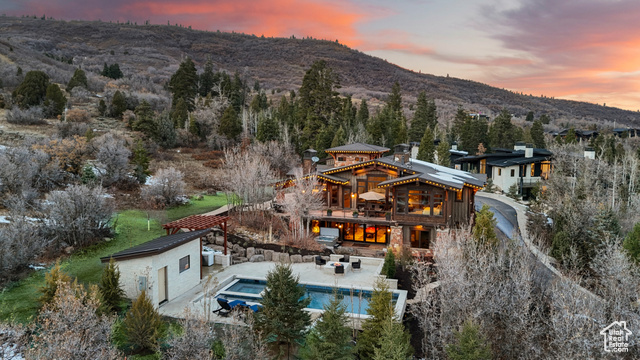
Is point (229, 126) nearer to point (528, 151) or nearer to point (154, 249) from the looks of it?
point (528, 151)

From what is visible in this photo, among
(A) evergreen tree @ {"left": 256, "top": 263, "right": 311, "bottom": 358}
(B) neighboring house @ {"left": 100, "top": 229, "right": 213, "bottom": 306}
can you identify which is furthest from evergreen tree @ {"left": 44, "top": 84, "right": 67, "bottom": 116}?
(A) evergreen tree @ {"left": 256, "top": 263, "right": 311, "bottom": 358}

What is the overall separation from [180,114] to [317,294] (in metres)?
40.8

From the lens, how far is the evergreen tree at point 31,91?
40.2 meters

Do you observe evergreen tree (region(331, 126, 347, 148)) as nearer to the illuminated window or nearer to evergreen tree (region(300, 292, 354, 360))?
the illuminated window

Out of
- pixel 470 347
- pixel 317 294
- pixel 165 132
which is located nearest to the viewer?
pixel 470 347

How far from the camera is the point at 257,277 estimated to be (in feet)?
56.9

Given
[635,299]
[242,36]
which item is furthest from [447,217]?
[242,36]

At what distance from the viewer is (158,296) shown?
14.1 m

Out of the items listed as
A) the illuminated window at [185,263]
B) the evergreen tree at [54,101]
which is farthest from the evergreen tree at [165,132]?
the illuminated window at [185,263]

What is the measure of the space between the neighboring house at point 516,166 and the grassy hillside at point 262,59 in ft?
175

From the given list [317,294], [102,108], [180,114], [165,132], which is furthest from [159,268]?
[180,114]

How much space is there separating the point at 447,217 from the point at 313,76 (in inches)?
1372

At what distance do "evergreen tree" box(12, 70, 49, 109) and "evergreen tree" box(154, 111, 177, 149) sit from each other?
11.4 m

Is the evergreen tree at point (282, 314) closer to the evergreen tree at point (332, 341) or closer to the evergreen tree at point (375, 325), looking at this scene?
the evergreen tree at point (332, 341)
